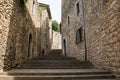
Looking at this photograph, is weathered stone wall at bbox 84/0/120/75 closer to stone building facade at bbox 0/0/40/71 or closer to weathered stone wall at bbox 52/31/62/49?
stone building facade at bbox 0/0/40/71

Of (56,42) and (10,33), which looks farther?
(56,42)

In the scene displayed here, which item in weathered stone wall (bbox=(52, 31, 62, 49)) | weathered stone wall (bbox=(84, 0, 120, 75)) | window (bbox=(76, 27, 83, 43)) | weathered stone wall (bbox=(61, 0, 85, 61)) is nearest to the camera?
weathered stone wall (bbox=(84, 0, 120, 75))

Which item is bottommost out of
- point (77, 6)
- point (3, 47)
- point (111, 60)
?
point (111, 60)

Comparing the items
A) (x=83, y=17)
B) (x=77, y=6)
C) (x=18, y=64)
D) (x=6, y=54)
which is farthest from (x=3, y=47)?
(x=77, y=6)

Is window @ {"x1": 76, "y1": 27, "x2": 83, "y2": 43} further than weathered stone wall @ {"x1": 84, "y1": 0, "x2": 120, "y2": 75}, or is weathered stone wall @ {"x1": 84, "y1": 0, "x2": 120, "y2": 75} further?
window @ {"x1": 76, "y1": 27, "x2": 83, "y2": 43}

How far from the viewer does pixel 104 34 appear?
5.80 m

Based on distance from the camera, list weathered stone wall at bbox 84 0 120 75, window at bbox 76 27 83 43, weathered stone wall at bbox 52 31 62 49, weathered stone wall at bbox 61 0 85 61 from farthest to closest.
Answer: weathered stone wall at bbox 52 31 62 49 < window at bbox 76 27 83 43 < weathered stone wall at bbox 61 0 85 61 < weathered stone wall at bbox 84 0 120 75

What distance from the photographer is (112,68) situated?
5.09m

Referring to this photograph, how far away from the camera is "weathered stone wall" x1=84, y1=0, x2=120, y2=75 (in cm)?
472

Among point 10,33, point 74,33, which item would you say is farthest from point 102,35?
point 74,33

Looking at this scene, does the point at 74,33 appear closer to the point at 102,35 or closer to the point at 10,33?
the point at 102,35

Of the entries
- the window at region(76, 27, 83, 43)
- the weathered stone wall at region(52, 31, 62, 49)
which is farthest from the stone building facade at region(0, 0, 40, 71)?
the weathered stone wall at region(52, 31, 62, 49)

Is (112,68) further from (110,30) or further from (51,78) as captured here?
(51,78)

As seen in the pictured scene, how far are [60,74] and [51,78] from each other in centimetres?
56
